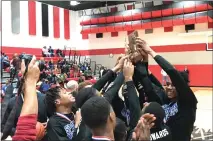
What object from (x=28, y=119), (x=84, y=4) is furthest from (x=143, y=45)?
(x=84, y=4)

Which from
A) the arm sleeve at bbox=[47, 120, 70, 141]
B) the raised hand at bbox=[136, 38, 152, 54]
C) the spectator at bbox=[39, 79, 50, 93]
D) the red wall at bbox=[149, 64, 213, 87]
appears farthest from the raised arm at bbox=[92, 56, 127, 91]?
the red wall at bbox=[149, 64, 213, 87]

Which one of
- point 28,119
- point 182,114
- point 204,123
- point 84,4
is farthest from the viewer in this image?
point 84,4

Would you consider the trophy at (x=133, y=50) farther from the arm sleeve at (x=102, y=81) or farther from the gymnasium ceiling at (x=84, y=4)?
the gymnasium ceiling at (x=84, y=4)

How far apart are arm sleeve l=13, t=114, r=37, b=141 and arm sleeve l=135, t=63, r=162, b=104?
1384 mm

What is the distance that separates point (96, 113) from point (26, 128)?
0.42m

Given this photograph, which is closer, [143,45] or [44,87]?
[143,45]

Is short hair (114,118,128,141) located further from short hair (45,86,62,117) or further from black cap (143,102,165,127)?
short hair (45,86,62,117)

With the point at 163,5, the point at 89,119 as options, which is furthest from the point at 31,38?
the point at 89,119

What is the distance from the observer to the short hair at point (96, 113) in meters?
1.66

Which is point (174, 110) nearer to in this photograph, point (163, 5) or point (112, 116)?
point (112, 116)

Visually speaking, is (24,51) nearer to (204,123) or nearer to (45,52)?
(45,52)

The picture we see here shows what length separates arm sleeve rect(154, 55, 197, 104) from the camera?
228 centimetres

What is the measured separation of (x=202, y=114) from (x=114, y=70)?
6370 mm

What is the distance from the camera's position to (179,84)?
7.49 ft
